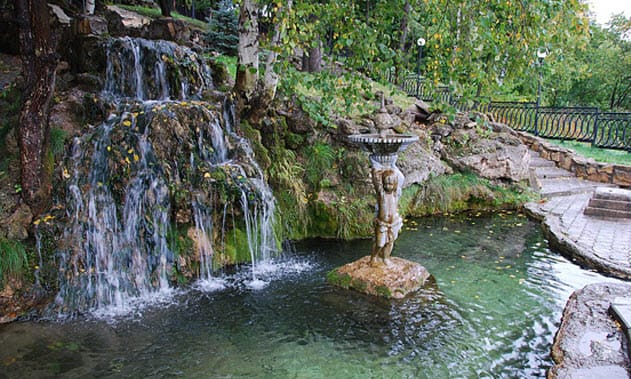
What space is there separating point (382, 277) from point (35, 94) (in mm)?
5744

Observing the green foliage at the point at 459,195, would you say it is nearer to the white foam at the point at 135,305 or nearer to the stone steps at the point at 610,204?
the stone steps at the point at 610,204

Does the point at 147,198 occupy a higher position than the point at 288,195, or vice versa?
the point at 147,198

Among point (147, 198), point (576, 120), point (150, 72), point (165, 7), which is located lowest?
point (147, 198)

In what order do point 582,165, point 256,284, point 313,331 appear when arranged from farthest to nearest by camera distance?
point 582,165
point 256,284
point 313,331

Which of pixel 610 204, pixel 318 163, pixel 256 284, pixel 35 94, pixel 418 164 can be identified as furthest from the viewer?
pixel 418 164

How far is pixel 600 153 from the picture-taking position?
45.7 ft

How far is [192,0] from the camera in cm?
2330

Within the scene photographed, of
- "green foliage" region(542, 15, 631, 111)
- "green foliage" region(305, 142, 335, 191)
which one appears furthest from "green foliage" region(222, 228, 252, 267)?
"green foliage" region(542, 15, 631, 111)

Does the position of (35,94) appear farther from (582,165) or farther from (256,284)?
(582,165)

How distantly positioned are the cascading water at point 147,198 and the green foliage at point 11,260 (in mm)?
457

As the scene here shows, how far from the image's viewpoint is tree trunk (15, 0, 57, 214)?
6.26 metres

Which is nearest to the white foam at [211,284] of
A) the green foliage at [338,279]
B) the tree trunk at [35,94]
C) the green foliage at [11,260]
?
the green foliage at [338,279]

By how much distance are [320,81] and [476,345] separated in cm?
513

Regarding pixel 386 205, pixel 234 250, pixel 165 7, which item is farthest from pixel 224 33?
pixel 386 205
